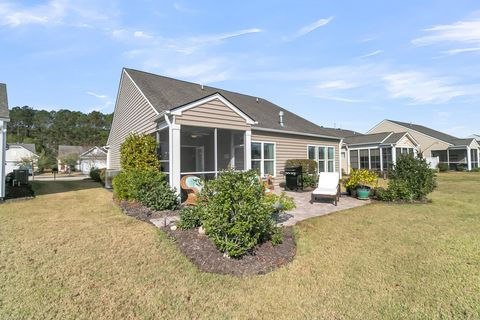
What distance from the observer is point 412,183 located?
9.47 metres

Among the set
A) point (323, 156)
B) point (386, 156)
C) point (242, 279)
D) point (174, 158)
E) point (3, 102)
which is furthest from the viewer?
point (386, 156)

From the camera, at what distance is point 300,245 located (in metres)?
4.84

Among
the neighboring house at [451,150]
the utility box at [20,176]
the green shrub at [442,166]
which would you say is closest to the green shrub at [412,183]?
the utility box at [20,176]

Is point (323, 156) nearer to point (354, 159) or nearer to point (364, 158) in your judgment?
point (364, 158)

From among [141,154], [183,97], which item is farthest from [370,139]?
[141,154]

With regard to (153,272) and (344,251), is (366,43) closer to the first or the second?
(344,251)

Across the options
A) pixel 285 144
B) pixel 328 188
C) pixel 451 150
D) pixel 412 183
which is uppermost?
pixel 451 150

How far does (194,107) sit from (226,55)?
5.91 m

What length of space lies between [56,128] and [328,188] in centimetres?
6951

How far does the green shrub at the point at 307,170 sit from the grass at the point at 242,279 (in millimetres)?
7079

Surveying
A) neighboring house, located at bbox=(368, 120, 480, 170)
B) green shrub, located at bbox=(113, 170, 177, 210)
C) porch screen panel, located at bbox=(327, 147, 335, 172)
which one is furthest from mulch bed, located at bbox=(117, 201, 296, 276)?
neighboring house, located at bbox=(368, 120, 480, 170)

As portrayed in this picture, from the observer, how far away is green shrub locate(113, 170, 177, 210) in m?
7.23

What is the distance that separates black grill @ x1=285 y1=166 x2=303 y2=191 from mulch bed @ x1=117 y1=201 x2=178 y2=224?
7.02 metres

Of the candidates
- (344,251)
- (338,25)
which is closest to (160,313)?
(344,251)
